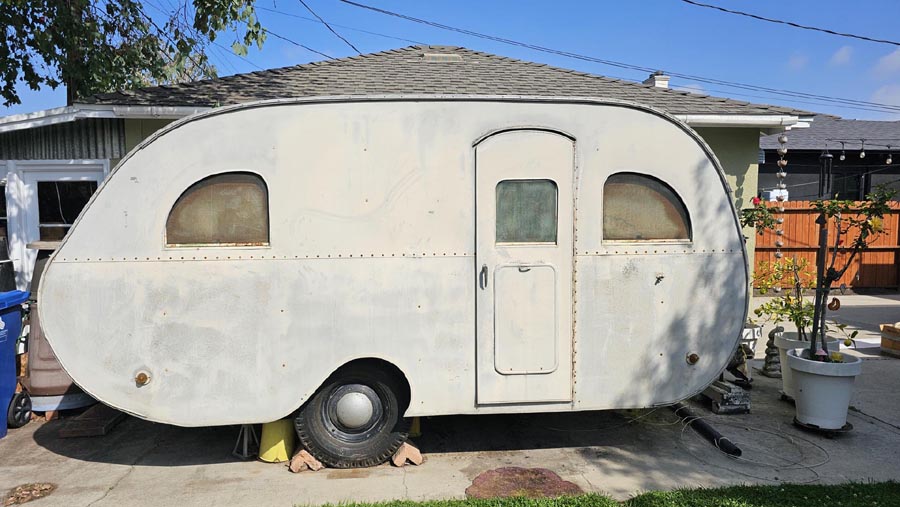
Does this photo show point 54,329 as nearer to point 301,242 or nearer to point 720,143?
point 301,242

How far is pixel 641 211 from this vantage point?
14.9ft

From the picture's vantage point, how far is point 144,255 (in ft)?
13.7

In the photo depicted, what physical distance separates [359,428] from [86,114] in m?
4.92

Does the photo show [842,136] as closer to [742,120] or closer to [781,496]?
[742,120]

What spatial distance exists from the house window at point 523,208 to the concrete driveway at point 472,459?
1.84 m

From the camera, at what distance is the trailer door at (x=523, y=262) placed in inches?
173

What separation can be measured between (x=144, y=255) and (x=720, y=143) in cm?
691

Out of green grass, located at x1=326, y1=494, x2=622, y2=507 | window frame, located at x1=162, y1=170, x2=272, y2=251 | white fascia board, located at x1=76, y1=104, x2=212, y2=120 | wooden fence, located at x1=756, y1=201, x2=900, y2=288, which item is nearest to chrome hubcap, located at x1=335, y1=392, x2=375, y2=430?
green grass, located at x1=326, y1=494, x2=622, y2=507

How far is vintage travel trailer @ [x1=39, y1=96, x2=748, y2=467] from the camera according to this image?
4.20 meters

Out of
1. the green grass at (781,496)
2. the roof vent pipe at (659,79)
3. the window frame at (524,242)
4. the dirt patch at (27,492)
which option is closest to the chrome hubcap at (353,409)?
the window frame at (524,242)

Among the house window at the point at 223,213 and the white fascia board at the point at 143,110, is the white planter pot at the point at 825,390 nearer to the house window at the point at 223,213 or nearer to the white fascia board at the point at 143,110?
the house window at the point at 223,213

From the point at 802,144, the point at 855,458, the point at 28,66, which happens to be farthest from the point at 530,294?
the point at 802,144

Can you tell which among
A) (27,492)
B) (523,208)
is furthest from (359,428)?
(27,492)

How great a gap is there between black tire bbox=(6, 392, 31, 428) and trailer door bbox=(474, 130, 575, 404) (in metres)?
4.28
